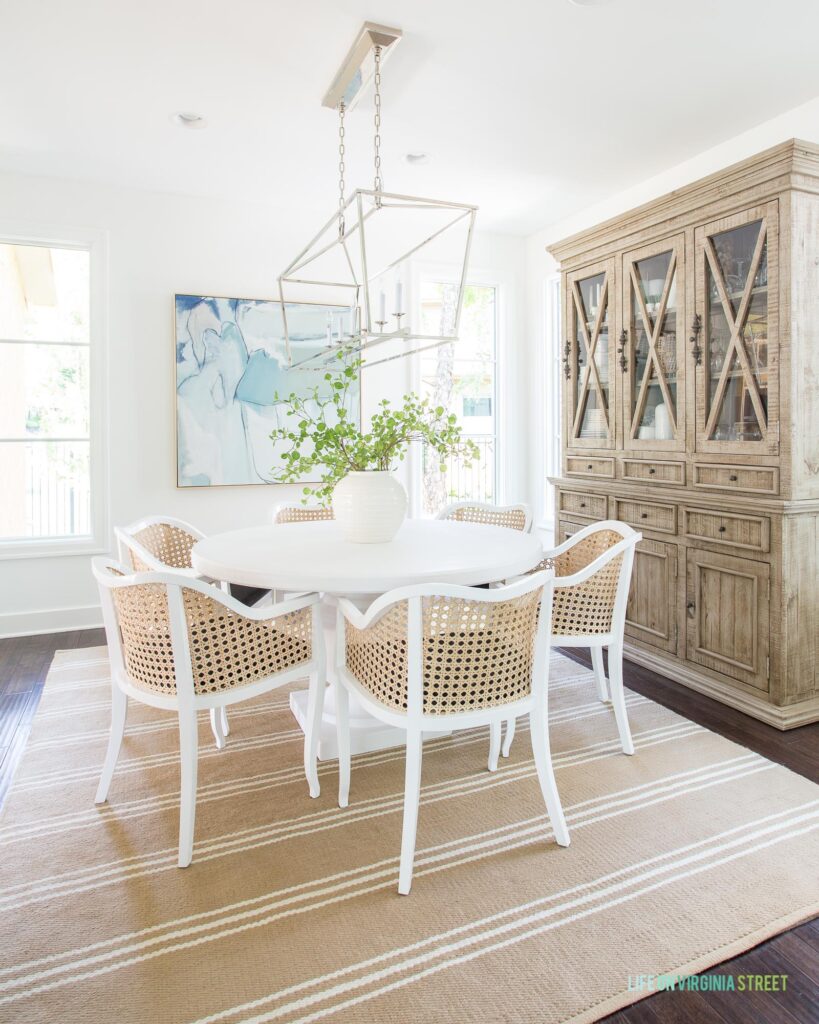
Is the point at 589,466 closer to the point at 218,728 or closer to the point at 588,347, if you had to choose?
the point at 588,347

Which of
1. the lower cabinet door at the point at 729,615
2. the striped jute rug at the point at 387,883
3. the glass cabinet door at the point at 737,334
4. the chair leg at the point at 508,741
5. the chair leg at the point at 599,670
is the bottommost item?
the striped jute rug at the point at 387,883

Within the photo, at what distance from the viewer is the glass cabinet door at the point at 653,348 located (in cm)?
311

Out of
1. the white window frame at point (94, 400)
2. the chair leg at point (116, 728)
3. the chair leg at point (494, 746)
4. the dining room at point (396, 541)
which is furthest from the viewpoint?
the white window frame at point (94, 400)

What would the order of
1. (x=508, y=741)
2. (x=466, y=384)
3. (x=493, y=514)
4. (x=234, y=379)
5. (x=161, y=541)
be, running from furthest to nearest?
(x=466, y=384)
(x=234, y=379)
(x=493, y=514)
(x=161, y=541)
(x=508, y=741)

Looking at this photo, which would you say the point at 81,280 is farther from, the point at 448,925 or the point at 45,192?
the point at 448,925

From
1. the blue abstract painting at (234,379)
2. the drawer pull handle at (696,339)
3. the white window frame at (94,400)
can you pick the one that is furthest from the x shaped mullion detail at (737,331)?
the white window frame at (94,400)

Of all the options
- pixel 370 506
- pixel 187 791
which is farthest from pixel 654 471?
pixel 187 791

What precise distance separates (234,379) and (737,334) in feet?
9.38

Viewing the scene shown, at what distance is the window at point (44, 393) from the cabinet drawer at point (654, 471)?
3140 millimetres

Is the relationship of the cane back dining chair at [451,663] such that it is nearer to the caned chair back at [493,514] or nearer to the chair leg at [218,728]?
the chair leg at [218,728]

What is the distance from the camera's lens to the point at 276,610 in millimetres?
1941

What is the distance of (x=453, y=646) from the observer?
1.72 meters

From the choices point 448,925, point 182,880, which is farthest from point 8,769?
point 448,925

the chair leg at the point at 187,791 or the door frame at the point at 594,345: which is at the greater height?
the door frame at the point at 594,345
